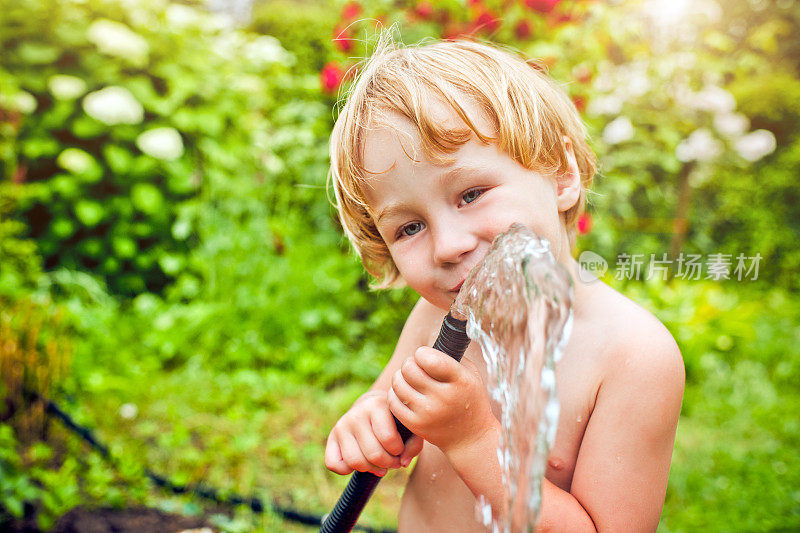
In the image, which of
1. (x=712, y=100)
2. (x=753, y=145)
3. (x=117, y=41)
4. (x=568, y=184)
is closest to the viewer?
(x=568, y=184)

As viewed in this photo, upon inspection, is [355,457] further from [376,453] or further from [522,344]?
[522,344]

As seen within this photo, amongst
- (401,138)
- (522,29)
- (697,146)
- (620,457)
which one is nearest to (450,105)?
(401,138)

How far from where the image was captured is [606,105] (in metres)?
3.67

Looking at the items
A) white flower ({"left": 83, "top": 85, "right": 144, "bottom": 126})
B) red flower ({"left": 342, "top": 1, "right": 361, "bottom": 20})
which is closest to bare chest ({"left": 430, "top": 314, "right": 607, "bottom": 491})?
red flower ({"left": 342, "top": 1, "right": 361, "bottom": 20})

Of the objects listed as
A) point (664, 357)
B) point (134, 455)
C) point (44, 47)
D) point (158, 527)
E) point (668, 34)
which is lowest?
point (134, 455)

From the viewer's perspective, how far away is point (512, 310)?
2.67ft

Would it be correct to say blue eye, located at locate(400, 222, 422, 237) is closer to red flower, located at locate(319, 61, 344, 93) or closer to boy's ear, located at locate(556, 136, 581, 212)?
boy's ear, located at locate(556, 136, 581, 212)

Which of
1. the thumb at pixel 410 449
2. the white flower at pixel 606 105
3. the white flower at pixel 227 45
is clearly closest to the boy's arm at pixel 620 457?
the thumb at pixel 410 449

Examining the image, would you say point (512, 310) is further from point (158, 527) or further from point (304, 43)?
point (304, 43)

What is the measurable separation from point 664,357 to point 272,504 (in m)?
1.60

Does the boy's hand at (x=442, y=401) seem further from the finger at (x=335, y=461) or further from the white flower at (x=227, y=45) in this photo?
the white flower at (x=227, y=45)

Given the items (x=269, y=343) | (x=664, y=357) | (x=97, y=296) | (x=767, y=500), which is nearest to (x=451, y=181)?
(x=664, y=357)

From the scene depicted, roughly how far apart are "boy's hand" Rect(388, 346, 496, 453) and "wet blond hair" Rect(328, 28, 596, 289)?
1.15 ft

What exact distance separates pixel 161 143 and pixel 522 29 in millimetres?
2156
